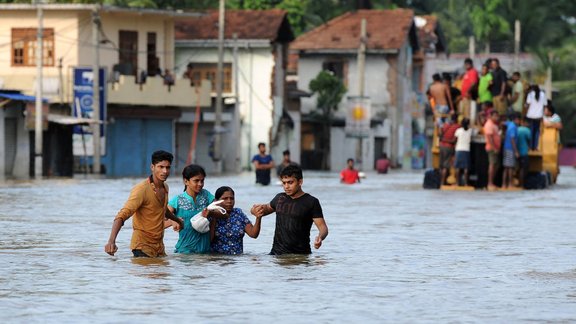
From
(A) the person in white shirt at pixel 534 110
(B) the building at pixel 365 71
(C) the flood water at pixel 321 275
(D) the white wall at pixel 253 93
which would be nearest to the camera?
(C) the flood water at pixel 321 275

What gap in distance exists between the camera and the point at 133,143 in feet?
190

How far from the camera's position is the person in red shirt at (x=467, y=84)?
35.1 m

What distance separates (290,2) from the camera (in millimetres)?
79125

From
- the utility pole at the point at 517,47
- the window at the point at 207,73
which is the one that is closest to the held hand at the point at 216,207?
the window at the point at 207,73

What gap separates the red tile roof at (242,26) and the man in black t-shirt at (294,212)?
5130 centimetres

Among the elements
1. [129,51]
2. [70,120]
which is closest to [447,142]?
[70,120]

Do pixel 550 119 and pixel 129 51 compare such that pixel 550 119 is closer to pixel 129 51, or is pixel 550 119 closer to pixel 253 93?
pixel 129 51

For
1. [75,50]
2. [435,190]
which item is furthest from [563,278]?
[75,50]

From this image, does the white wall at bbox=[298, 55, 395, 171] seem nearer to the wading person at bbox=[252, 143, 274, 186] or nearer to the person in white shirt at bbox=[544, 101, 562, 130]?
the wading person at bbox=[252, 143, 274, 186]

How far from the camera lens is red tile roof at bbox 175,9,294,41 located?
67000 mm

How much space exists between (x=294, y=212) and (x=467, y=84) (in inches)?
809

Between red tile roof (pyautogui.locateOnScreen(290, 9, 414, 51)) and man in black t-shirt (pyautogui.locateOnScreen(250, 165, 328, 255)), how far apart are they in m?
58.4

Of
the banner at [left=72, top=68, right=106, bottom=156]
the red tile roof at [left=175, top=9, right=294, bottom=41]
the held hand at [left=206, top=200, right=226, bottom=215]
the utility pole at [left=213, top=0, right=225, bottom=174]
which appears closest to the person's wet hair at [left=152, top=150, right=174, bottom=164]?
the held hand at [left=206, top=200, right=226, bottom=215]

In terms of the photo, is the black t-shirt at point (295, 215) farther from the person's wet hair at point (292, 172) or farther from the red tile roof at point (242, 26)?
the red tile roof at point (242, 26)
